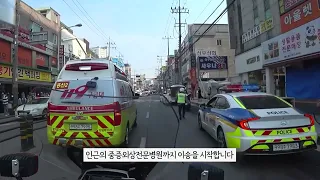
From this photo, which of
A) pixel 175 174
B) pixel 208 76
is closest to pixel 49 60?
pixel 208 76

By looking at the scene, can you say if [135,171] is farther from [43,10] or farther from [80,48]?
[80,48]

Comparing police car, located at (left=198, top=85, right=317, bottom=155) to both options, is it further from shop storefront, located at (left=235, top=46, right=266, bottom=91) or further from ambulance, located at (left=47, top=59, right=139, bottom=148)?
shop storefront, located at (left=235, top=46, right=266, bottom=91)

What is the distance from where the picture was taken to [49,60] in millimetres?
35500

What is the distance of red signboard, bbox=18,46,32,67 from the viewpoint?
92.1 ft

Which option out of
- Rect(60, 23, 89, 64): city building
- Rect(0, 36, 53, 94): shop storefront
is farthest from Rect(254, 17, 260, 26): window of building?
Rect(60, 23, 89, 64): city building

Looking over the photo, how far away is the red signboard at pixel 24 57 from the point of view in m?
28.1

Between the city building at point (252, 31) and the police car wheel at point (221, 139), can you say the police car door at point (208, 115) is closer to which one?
the police car wheel at point (221, 139)

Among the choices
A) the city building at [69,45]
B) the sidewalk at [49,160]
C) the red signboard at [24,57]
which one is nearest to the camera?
the sidewalk at [49,160]

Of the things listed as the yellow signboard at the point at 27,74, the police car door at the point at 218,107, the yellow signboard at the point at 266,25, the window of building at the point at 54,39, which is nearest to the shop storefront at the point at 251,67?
the yellow signboard at the point at 266,25

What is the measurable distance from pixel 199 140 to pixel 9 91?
23.4m

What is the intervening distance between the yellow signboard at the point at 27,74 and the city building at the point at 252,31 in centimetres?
2039

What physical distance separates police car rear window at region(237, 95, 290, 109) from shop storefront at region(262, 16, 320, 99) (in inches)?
326

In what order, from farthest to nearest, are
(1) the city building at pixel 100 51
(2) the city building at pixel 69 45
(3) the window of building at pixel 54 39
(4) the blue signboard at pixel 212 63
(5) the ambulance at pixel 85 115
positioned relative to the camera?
(1) the city building at pixel 100 51 → (4) the blue signboard at pixel 212 63 → (2) the city building at pixel 69 45 → (3) the window of building at pixel 54 39 → (5) the ambulance at pixel 85 115
